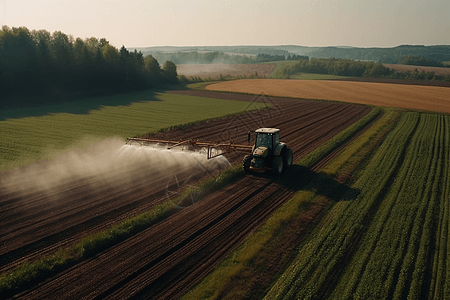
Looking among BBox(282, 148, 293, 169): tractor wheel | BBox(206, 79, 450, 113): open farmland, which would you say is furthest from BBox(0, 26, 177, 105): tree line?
BBox(282, 148, 293, 169): tractor wheel

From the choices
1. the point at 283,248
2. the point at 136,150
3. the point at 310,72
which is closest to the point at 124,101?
the point at 136,150

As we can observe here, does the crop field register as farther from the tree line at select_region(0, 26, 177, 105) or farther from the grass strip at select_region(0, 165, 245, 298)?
the tree line at select_region(0, 26, 177, 105)

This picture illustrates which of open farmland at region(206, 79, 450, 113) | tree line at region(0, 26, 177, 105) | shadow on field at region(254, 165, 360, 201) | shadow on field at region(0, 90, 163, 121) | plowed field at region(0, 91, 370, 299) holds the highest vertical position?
tree line at region(0, 26, 177, 105)

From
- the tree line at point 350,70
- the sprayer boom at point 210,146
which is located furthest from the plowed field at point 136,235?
the tree line at point 350,70

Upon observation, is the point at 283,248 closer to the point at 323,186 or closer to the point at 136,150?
the point at 323,186

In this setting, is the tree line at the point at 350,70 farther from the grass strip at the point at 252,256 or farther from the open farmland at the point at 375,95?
the grass strip at the point at 252,256

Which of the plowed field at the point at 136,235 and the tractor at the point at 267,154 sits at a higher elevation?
the tractor at the point at 267,154
